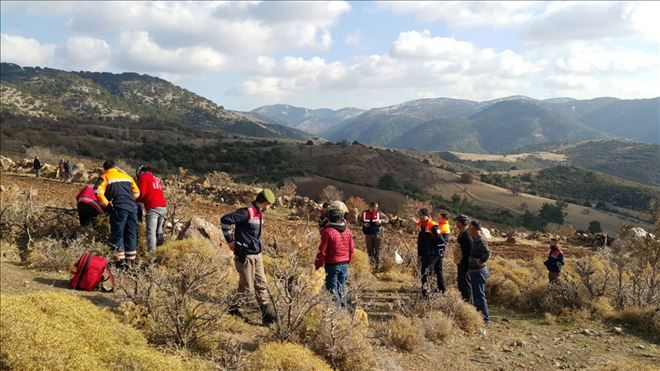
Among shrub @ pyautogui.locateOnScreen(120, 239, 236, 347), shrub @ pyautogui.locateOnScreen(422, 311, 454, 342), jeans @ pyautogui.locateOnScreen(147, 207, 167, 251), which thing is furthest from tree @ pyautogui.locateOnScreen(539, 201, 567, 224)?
shrub @ pyautogui.locateOnScreen(120, 239, 236, 347)

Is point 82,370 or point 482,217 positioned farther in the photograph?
point 482,217

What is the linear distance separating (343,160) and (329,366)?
2127 inches

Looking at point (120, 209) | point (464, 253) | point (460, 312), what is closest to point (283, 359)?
point (460, 312)

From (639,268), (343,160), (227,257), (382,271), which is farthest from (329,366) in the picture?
(343,160)

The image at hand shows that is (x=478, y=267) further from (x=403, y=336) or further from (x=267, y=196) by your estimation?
(x=267, y=196)

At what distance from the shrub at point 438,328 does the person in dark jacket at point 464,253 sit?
4.80 ft

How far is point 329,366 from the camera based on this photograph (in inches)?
189

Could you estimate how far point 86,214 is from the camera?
834cm

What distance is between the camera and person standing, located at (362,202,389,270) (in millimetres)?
10250

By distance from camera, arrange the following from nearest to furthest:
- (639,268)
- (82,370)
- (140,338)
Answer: (82,370), (140,338), (639,268)

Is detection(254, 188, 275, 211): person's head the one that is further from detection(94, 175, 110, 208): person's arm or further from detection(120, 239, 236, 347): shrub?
detection(94, 175, 110, 208): person's arm

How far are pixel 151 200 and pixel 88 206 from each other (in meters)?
1.46

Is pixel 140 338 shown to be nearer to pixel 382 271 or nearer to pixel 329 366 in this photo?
Result: pixel 329 366

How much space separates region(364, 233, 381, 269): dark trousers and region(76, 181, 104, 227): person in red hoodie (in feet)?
18.1
